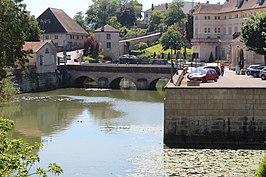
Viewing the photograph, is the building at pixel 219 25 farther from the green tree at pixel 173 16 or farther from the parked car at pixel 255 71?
the parked car at pixel 255 71

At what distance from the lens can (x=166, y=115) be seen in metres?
32.1

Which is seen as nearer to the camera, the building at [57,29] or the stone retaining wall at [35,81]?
the stone retaining wall at [35,81]

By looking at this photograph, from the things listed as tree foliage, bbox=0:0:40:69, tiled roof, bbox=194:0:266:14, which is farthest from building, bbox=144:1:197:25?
tree foliage, bbox=0:0:40:69

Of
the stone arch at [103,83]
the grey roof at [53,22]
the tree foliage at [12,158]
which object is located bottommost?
the stone arch at [103,83]

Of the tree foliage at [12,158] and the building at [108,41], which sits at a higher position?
the building at [108,41]

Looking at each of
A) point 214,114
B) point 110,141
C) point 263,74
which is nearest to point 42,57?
point 263,74

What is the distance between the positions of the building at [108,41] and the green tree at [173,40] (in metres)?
9.88

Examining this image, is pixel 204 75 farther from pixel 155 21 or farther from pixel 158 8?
pixel 158 8

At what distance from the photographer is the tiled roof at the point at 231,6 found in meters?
88.1

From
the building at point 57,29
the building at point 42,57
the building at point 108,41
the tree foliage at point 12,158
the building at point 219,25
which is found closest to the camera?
the tree foliage at point 12,158

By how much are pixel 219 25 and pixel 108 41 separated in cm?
1910

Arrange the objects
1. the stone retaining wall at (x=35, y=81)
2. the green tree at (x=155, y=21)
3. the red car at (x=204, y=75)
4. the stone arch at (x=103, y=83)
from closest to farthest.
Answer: the red car at (x=204, y=75)
the stone retaining wall at (x=35, y=81)
the stone arch at (x=103, y=83)
the green tree at (x=155, y=21)

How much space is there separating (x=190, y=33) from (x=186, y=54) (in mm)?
9690

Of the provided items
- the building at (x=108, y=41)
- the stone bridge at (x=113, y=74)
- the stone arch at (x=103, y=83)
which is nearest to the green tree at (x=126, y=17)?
the building at (x=108, y=41)
